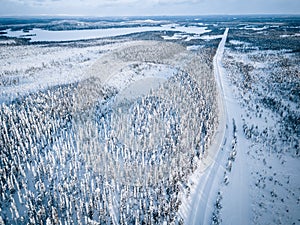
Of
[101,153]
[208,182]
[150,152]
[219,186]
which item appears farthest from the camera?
[150,152]

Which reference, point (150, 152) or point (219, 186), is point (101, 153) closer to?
point (150, 152)

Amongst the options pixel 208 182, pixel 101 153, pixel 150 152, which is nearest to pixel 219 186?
pixel 208 182

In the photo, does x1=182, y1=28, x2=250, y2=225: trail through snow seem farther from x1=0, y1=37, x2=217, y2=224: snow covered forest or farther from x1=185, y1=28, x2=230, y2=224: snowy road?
x1=0, y1=37, x2=217, y2=224: snow covered forest

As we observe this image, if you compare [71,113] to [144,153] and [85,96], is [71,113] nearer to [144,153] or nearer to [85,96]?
[85,96]

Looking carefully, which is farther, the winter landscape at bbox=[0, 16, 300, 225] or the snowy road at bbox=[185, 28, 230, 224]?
the winter landscape at bbox=[0, 16, 300, 225]

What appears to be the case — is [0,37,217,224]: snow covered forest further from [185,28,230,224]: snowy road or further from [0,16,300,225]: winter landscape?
[185,28,230,224]: snowy road

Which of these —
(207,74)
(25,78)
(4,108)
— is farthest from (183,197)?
(25,78)

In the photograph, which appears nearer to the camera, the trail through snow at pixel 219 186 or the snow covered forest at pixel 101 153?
the trail through snow at pixel 219 186

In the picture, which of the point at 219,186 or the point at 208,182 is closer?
the point at 219,186

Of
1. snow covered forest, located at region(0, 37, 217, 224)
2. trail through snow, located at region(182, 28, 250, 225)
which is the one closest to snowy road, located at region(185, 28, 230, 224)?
trail through snow, located at region(182, 28, 250, 225)

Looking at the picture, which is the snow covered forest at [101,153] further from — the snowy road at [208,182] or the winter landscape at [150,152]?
the snowy road at [208,182]

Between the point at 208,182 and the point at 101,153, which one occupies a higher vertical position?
the point at 101,153

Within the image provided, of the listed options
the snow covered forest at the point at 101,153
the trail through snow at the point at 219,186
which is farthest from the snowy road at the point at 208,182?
the snow covered forest at the point at 101,153

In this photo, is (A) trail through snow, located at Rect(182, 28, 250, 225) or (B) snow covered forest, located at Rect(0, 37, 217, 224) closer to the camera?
(A) trail through snow, located at Rect(182, 28, 250, 225)
